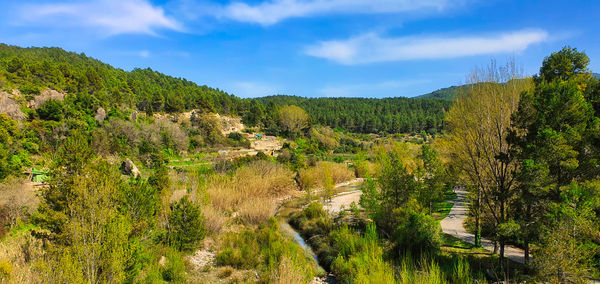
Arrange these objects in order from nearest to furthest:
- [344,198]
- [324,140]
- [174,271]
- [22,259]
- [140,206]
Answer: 1. [22,259]
2. [174,271]
3. [140,206]
4. [344,198]
5. [324,140]

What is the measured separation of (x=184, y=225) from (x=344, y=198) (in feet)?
47.6

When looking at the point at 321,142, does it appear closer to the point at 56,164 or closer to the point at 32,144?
the point at 32,144

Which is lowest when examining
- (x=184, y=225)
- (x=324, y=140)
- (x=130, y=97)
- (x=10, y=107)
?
(x=184, y=225)

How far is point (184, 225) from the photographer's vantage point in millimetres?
11953

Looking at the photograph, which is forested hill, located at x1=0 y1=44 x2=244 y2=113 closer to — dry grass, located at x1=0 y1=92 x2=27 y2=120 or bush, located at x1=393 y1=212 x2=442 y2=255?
dry grass, located at x1=0 y1=92 x2=27 y2=120

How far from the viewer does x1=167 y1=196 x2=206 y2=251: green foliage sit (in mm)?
11758

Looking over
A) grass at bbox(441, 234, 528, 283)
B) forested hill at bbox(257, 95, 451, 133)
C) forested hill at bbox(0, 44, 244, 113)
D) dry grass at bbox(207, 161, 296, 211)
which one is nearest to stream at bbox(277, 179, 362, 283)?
dry grass at bbox(207, 161, 296, 211)

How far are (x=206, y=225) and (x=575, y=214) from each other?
1362 centimetres

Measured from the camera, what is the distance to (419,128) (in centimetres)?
9038

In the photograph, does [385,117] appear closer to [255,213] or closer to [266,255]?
[255,213]

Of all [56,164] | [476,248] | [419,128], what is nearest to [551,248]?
[476,248]

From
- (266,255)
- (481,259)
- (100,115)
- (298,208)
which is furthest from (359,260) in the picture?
(100,115)

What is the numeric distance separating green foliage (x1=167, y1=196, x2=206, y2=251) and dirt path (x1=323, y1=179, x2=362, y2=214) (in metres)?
8.44

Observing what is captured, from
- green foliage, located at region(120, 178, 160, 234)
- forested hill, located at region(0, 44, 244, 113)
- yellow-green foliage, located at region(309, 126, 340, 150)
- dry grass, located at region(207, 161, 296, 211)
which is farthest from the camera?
yellow-green foliage, located at region(309, 126, 340, 150)
